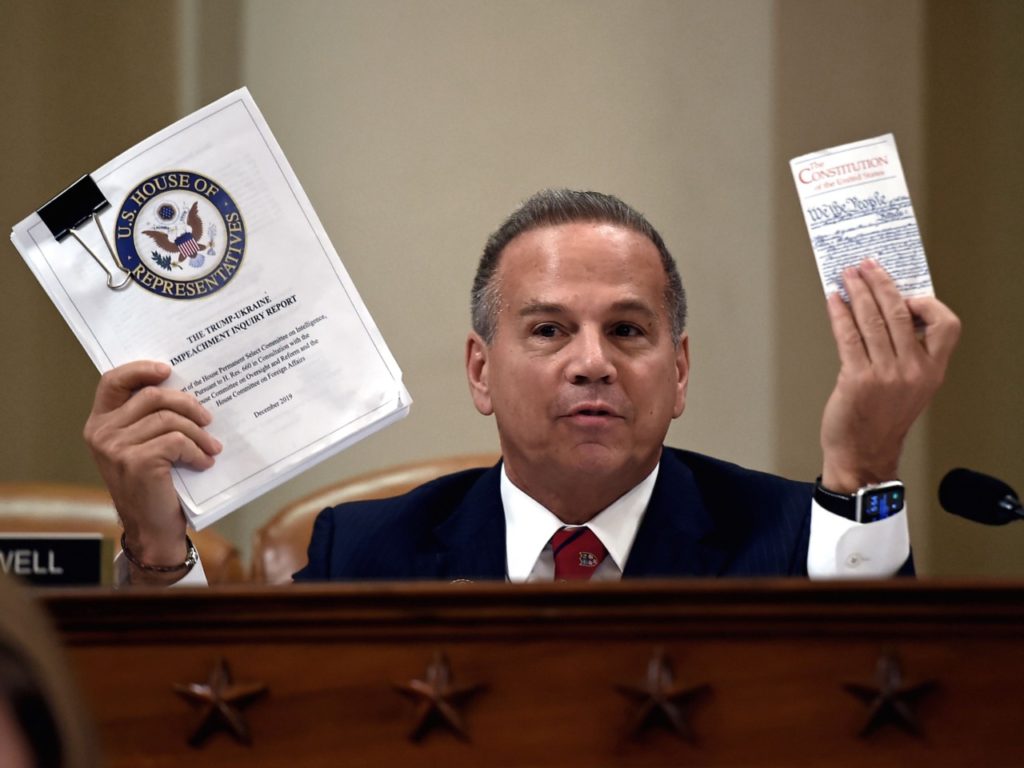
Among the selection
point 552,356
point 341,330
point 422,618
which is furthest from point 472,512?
point 422,618

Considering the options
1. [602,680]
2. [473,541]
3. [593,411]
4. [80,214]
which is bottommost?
[602,680]

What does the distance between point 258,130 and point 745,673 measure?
1.00 meters

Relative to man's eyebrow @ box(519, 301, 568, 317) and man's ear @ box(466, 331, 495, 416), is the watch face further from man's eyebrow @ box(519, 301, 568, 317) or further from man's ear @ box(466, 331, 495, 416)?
man's ear @ box(466, 331, 495, 416)

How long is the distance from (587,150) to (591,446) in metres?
1.47

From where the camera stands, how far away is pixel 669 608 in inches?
39.3

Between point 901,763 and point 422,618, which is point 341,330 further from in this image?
point 901,763

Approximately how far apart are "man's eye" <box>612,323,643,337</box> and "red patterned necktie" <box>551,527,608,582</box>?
11.4 inches

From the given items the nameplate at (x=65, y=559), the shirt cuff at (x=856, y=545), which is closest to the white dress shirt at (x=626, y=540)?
the shirt cuff at (x=856, y=545)

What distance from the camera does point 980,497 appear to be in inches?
53.2

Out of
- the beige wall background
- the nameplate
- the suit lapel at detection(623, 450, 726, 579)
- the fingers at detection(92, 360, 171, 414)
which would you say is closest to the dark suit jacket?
the suit lapel at detection(623, 450, 726, 579)

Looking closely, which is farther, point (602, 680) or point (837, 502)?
point (837, 502)

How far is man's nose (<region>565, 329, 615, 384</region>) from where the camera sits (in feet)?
5.86

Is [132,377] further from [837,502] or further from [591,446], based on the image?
[837,502]

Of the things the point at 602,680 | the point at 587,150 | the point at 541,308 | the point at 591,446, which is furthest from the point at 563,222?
the point at 587,150
